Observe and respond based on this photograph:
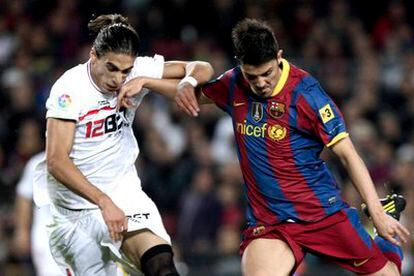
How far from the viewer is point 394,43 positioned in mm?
14359

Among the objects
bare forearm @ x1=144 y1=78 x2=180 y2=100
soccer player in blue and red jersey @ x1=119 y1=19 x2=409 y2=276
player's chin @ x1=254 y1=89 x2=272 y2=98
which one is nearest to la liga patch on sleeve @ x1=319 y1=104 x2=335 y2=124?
soccer player in blue and red jersey @ x1=119 y1=19 x2=409 y2=276

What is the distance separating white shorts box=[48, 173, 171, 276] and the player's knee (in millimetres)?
160

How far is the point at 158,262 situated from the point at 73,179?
0.80m

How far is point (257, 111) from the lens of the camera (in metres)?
7.69

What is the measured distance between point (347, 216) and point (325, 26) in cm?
720

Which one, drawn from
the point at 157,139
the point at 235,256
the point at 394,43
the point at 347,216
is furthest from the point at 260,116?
the point at 394,43

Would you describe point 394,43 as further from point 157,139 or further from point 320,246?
point 320,246

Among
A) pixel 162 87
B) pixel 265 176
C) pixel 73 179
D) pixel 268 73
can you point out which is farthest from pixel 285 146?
pixel 73 179

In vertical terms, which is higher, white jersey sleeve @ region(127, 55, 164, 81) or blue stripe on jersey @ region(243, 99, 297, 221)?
white jersey sleeve @ region(127, 55, 164, 81)

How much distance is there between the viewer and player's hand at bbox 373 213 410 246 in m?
7.29

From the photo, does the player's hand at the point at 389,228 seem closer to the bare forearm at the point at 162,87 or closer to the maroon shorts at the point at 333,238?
the maroon shorts at the point at 333,238

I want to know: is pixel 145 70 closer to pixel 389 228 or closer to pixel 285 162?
pixel 285 162

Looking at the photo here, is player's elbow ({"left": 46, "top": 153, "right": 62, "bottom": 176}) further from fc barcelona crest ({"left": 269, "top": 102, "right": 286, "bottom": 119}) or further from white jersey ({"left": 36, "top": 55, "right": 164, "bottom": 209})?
fc barcelona crest ({"left": 269, "top": 102, "right": 286, "bottom": 119})

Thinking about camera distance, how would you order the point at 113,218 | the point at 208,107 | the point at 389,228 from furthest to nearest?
the point at 208,107
the point at 389,228
the point at 113,218
